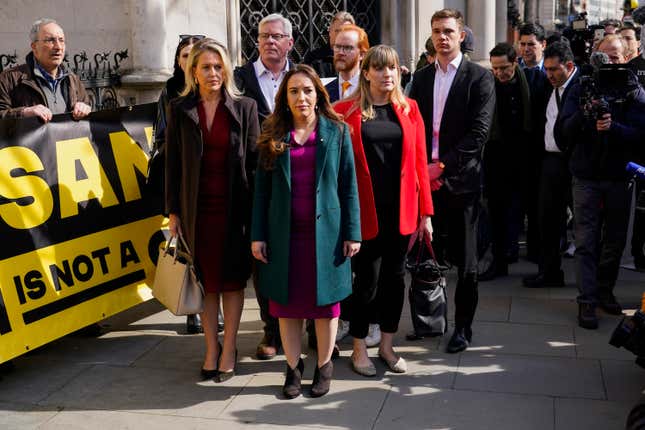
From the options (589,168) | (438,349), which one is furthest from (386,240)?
(589,168)

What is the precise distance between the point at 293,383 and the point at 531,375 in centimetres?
146

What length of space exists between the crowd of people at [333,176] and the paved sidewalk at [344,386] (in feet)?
0.56

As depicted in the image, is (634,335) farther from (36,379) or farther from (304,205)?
(36,379)

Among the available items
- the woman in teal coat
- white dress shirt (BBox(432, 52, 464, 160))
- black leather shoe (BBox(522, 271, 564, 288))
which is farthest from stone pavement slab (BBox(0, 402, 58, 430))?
black leather shoe (BBox(522, 271, 564, 288))

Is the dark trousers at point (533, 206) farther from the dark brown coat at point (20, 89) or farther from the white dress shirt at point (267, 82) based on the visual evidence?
the dark brown coat at point (20, 89)

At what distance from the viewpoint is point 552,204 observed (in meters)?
6.72

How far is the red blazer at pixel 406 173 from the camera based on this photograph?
4.66 metres

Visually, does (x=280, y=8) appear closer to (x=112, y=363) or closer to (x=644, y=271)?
(x=644, y=271)

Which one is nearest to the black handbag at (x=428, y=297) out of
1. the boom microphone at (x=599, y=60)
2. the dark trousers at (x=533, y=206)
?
the boom microphone at (x=599, y=60)

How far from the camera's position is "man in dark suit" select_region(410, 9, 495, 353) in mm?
5086

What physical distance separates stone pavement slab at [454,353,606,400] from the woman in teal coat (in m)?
1.00

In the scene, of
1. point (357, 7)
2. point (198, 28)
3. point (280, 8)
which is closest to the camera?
point (198, 28)

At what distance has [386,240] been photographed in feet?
15.8

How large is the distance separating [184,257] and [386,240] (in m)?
1.22
